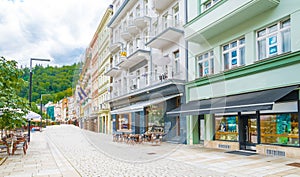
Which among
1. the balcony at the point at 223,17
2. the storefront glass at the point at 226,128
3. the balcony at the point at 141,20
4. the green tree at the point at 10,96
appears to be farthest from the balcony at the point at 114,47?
the green tree at the point at 10,96

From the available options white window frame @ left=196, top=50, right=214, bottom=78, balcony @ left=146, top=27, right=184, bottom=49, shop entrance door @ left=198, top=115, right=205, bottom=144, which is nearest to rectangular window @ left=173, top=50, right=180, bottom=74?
balcony @ left=146, top=27, right=184, bottom=49

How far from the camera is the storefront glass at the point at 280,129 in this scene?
954cm

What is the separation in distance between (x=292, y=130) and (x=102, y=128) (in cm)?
2792

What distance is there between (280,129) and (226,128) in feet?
10.2

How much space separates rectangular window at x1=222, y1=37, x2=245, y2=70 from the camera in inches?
475

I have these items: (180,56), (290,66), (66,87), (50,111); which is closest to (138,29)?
(180,56)

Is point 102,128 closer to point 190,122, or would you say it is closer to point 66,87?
point 66,87

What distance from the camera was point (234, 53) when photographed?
41.1 ft

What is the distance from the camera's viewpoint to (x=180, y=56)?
16.4 metres

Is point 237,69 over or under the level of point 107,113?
over

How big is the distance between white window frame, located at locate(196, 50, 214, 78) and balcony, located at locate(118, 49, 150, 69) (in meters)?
6.05

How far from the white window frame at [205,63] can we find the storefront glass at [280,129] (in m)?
4.11

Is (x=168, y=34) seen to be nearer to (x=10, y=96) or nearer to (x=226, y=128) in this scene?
(x=226, y=128)

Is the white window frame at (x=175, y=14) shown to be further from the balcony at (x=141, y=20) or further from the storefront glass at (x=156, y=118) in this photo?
the storefront glass at (x=156, y=118)
